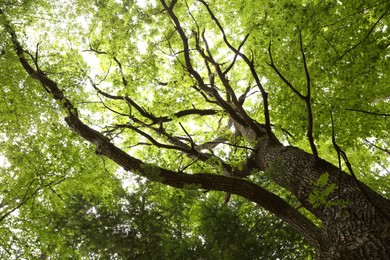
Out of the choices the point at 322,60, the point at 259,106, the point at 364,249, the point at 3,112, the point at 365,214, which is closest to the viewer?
the point at 364,249

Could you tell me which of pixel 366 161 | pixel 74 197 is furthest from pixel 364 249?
pixel 366 161

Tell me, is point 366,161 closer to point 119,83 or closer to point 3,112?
point 119,83

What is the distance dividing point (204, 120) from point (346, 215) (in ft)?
24.9

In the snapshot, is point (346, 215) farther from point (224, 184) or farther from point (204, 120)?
point (204, 120)

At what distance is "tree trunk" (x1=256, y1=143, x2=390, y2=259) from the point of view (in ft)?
9.95

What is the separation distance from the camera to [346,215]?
3465mm

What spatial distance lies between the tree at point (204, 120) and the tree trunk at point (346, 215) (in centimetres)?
2

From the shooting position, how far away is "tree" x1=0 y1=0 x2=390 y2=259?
3.87m

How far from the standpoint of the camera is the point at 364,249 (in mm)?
3004

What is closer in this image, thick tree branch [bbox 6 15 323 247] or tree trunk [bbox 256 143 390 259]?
tree trunk [bbox 256 143 390 259]

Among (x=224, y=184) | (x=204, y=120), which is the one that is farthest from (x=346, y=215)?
(x=204, y=120)

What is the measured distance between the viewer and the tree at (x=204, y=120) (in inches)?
152

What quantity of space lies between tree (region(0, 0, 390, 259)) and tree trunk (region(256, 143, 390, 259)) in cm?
2

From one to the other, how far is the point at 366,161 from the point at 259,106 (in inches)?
178
